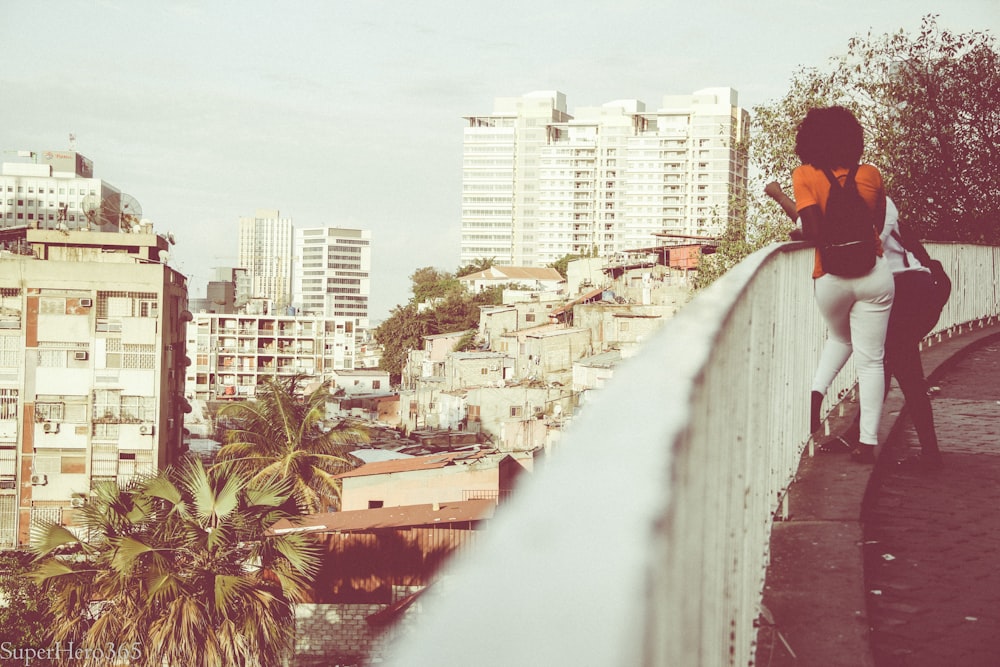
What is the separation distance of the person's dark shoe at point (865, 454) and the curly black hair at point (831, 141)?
1.42 m

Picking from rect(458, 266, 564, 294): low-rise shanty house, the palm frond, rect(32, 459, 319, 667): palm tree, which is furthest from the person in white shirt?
rect(458, 266, 564, 294): low-rise shanty house

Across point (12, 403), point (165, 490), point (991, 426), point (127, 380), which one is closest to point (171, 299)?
point (127, 380)

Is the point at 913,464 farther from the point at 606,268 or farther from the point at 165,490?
the point at 606,268

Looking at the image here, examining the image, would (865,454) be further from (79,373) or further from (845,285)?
(79,373)

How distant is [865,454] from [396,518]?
1724cm

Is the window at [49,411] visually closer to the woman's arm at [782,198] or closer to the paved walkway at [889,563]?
the paved walkway at [889,563]

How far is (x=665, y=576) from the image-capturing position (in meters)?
1.09

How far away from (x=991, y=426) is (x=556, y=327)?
5073 cm

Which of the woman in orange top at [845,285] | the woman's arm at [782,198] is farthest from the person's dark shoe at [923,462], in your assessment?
the woman's arm at [782,198]

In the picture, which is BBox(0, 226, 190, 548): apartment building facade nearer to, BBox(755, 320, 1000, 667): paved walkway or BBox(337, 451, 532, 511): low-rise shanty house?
BBox(337, 451, 532, 511): low-rise shanty house

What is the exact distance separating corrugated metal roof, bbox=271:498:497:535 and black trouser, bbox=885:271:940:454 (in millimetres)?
14670

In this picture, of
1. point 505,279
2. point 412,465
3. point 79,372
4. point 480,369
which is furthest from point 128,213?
point 505,279

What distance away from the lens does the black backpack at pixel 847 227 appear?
4535 mm

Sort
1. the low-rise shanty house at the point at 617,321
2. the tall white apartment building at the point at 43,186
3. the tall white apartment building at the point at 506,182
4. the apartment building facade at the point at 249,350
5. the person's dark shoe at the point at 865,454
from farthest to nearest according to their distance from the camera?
the tall white apartment building at the point at 43,186
the tall white apartment building at the point at 506,182
the apartment building facade at the point at 249,350
the low-rise shanty house at the point at 617,321
the person's dark shoe at the point at 865,454
